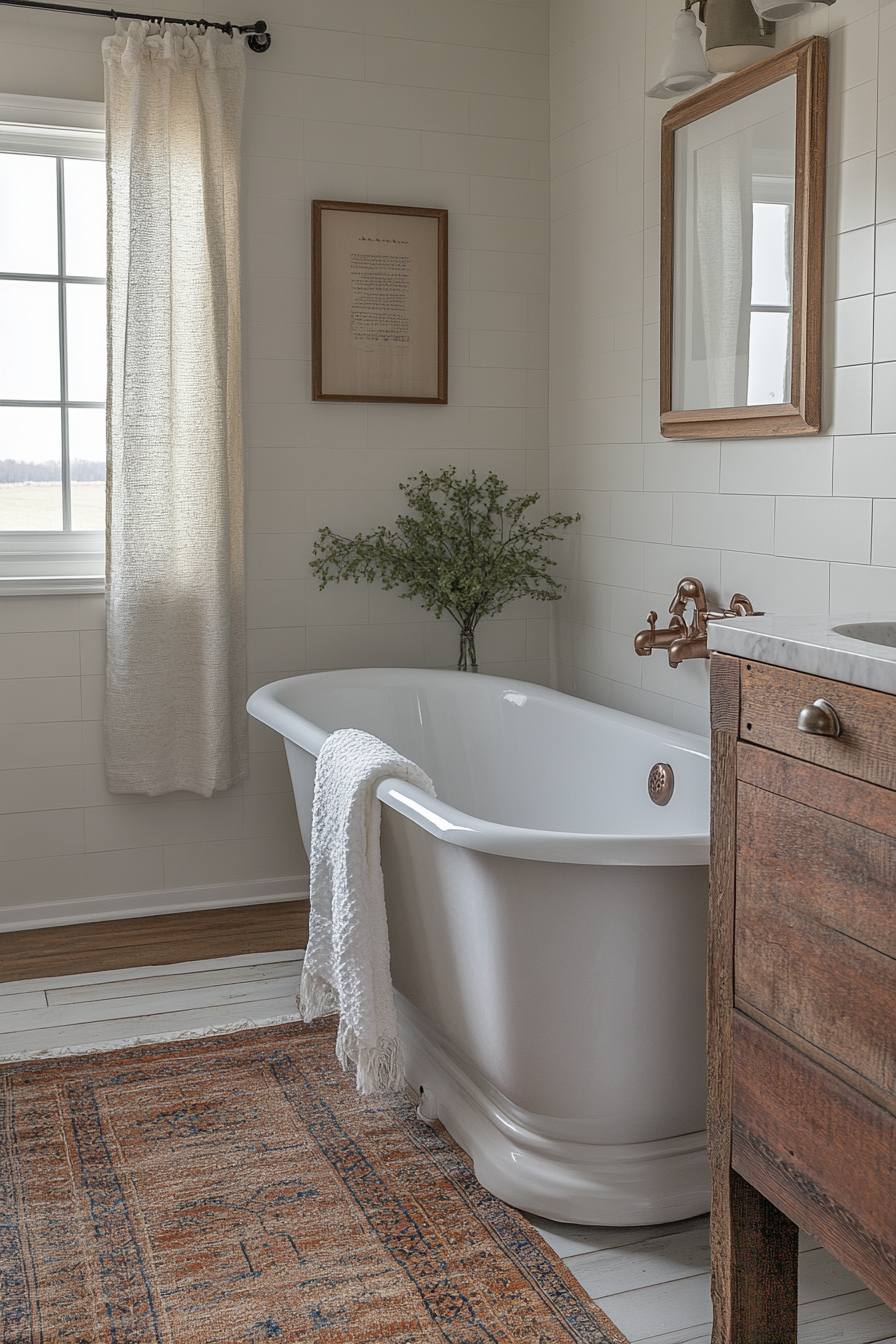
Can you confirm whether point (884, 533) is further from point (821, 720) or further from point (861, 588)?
point (821, 720)

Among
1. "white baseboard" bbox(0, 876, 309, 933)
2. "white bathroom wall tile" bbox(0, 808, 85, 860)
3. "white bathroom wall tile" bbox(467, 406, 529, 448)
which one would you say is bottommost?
"white baseboard" bbox(0, 876, 309, 933)

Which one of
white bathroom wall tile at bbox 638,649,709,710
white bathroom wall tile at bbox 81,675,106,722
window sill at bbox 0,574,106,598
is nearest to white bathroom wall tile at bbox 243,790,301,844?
white bathroom wall tile at bbox 81,675,106,722

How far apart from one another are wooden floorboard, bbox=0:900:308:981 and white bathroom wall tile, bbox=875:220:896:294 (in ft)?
6.99

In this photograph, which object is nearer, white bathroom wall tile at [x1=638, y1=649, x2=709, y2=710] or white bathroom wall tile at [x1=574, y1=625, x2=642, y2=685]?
white bathroom wall tile at [x1=638, y1=649, x2=709, y2=710]

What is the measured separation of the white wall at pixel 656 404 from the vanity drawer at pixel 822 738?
93cm

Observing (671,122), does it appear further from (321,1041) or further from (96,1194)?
(96,1194)

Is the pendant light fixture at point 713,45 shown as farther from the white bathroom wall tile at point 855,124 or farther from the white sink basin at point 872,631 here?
the white sink basin at point 872,631

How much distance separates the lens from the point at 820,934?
1326 millimetres

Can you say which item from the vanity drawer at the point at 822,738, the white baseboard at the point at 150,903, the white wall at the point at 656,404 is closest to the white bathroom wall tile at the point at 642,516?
the white wall at the point at 656,404

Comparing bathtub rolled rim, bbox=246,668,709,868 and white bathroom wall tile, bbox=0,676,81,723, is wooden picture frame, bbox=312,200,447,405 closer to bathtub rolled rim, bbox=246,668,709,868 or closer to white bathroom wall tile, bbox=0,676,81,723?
white bathroom wall tile, bbox=0,676,81,723

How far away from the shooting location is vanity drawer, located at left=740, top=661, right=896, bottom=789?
1225mm

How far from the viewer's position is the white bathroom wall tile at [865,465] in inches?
88.4

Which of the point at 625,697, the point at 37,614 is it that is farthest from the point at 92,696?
the point at 625,697

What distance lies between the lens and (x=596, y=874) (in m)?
1.82
